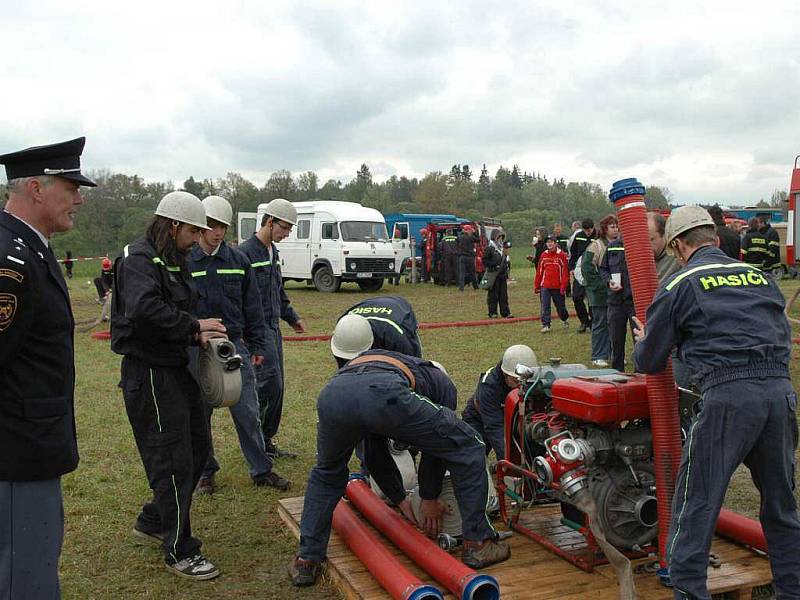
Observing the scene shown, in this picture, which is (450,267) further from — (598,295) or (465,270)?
(598,295)

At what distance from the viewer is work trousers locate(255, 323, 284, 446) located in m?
5.52

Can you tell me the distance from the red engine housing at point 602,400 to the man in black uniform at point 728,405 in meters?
0.41

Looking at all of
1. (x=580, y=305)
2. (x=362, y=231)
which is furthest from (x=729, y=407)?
(x=362, y=231)

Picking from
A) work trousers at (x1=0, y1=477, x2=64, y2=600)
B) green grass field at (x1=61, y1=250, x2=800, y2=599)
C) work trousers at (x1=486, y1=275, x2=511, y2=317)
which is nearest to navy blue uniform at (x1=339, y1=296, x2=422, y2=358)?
green grass field at (x1=61, y1=250, x2=800, y2=599)

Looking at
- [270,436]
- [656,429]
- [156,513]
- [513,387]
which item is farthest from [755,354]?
[270,436]

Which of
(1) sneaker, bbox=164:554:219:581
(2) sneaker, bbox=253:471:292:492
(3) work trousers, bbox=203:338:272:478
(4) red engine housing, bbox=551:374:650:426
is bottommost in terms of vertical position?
(1) sneaker, bbox=164:554:219:581

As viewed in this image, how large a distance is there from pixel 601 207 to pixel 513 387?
85422mm

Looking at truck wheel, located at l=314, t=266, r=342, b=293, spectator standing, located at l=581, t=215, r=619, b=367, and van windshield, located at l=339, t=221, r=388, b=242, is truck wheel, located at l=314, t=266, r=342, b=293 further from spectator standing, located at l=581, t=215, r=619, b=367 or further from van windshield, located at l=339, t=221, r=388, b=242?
spectator standing, located at l=581, t=215, r=619, b=367

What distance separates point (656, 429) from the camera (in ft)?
11.7

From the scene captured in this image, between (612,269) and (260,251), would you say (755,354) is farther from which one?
(612,269)

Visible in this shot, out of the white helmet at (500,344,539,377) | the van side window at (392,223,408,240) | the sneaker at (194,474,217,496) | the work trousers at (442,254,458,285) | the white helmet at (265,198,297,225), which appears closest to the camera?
the white helmet at (500,344,539,377)

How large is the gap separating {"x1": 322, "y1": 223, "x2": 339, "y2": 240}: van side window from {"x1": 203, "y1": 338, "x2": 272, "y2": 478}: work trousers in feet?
53.2

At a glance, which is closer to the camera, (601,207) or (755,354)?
(755,354)

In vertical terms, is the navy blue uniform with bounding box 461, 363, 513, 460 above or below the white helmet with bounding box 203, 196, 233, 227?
below
